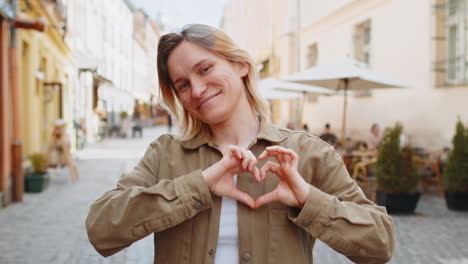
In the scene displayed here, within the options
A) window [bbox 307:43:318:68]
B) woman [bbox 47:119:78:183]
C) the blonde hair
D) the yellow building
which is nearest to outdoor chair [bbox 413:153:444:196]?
woman [bbox 47:119:78:183]

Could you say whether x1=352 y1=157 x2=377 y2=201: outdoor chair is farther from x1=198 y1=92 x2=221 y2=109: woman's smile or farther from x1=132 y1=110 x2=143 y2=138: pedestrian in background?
x1=132 y1=110 x2=143 y2=138: pedestrian in background

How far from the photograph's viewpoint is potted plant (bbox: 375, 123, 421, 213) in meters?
6.95

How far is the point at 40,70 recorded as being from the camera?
1208 centimetres

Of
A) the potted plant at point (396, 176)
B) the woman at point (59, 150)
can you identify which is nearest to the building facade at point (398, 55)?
the potted plant at point (396, 176)

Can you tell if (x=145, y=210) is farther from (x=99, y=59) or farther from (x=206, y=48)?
(x=99, y=59)

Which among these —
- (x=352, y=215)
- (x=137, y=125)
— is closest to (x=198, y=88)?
(x=352, y=215)

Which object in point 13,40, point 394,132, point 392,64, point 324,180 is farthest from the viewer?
point 392,64

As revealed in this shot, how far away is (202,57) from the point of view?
62.6 inches

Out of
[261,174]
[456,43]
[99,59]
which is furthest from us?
[99,59]

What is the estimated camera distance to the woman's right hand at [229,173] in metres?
1.45

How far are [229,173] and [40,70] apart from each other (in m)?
11.7

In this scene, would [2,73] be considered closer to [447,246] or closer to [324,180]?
[447,246]

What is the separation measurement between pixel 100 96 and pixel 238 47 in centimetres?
2781

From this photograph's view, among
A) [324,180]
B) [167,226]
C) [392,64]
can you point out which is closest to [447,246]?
[324,180]
